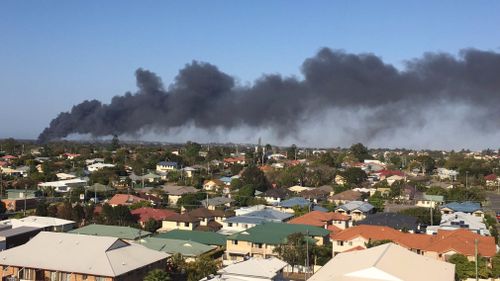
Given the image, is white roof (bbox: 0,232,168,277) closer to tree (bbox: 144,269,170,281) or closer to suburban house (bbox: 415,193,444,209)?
tree (bbox: 144,269,170,281)

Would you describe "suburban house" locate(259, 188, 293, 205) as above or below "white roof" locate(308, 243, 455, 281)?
below

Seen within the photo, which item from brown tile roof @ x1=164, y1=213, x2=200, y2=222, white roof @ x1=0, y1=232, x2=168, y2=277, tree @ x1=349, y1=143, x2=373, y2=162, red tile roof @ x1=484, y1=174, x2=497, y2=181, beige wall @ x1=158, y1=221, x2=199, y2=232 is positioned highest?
tree @ x1=349, y1=143, x2=373, y2=162

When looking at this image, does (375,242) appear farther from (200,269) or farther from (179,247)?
(200,269)

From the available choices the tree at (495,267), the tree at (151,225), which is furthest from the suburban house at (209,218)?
the tree at (495,267)

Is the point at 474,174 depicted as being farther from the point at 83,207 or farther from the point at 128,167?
the point at 83,207

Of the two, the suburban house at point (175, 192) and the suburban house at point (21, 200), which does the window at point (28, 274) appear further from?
the suburban house at point (175, 192)

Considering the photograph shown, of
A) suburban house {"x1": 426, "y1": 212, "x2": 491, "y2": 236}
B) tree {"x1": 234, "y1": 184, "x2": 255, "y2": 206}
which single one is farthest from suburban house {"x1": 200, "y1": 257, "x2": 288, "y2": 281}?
tree {"x1": 234, "y1": 184, "x2": 255, "y2": 206}

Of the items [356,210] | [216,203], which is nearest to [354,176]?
[356,210]
